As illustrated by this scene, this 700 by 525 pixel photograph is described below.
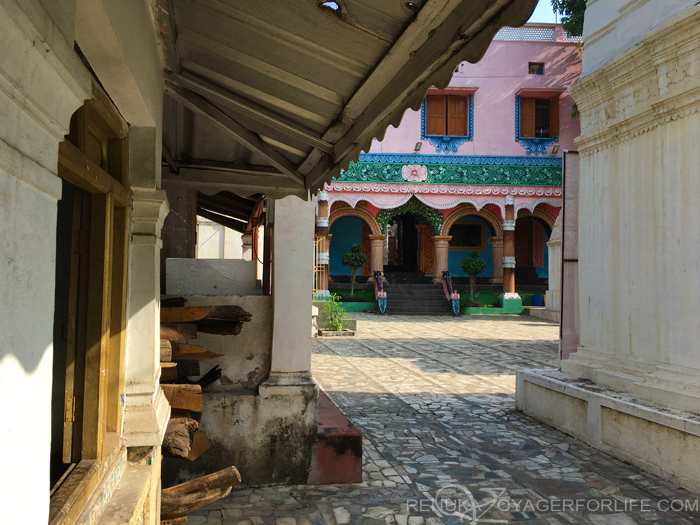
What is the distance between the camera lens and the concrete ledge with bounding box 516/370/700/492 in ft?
12.2

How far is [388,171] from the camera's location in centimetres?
1936

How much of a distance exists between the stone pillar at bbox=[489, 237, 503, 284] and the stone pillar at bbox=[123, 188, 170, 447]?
19.4 meters

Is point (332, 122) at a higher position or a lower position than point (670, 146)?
lower

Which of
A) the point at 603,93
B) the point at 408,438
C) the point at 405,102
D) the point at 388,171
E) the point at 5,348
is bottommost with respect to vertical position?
the point at 408,438

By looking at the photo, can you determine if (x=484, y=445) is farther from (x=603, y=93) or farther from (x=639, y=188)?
(x=603, y=93)

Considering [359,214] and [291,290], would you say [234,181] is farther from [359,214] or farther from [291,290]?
[359,214]

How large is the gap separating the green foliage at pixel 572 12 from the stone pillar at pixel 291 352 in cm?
1678

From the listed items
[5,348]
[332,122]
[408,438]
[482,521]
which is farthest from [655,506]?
[5,348]

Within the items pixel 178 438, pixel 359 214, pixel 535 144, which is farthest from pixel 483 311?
pixel 178 438

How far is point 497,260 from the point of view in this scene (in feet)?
68.8

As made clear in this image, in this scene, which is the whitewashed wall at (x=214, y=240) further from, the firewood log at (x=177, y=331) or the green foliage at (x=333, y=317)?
the firewood log at (x=177, y=331)

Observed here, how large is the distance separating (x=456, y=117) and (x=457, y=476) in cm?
1743

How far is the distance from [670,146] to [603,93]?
1.06 meters

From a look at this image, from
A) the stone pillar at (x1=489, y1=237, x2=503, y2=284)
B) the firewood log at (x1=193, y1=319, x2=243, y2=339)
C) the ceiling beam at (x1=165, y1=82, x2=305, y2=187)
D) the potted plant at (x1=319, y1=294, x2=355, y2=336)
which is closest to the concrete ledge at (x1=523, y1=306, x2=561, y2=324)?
the stone pillar at (x1=489, y1=237, x2=503, y2=284)
